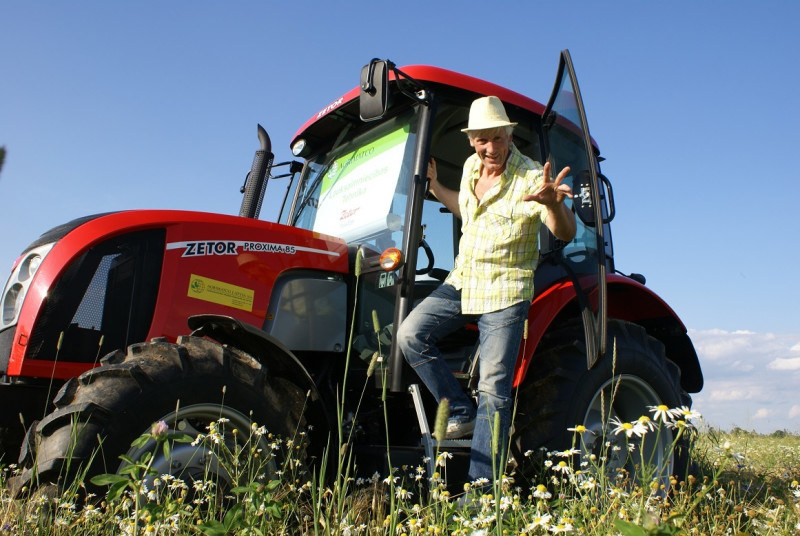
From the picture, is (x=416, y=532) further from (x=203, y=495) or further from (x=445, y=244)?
(x=445, y=244)

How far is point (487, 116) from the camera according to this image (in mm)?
2932

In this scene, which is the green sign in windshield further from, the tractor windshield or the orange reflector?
the orange reflector

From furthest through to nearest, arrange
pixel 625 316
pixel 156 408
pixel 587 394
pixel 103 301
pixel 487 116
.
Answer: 1. pixel 625 316
2. pixel 587 394
3. pixel 487 116
4. pixel 103 301
5. pixel 156 408

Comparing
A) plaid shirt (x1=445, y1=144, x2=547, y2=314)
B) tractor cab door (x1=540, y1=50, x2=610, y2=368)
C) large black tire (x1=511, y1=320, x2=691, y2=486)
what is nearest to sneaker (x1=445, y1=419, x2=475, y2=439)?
large black tire (x1=511, y1=320, x2=691, y2=486)

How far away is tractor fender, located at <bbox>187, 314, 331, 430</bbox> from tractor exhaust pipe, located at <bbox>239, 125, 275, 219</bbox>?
137cm

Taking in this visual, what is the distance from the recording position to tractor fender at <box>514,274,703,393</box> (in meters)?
3.24

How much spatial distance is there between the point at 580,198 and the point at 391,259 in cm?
96

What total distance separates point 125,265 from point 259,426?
947 millimetres

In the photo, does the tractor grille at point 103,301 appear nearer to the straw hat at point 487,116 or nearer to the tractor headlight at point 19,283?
the tractor headlight at point 19,283

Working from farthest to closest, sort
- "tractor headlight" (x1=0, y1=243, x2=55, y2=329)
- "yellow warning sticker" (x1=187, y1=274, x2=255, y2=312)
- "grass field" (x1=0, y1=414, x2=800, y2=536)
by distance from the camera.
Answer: "yellow warning sticker" (x1=187, y1=274, x2=255, y2=312) → "tractor headlight" (x1=0, y1=243, x2=55, y2=329) → "grass field" (x1=0, y1=414, x2=800, y2=536)

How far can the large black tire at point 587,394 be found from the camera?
3232 mm

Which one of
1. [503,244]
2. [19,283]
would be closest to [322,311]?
[503,244]

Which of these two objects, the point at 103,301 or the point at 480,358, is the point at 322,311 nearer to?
the point at 480,358

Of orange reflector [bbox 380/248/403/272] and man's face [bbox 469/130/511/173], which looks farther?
orange reflector [bbox 380/248/403/272]
